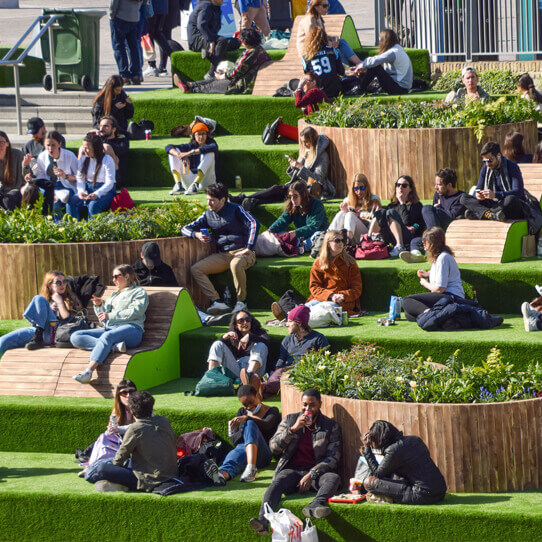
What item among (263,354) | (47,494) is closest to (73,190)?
(263,354)

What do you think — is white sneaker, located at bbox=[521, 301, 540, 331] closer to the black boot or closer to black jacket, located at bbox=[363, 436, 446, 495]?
black jacket, located at bbox=[363, 436, 446, 495]

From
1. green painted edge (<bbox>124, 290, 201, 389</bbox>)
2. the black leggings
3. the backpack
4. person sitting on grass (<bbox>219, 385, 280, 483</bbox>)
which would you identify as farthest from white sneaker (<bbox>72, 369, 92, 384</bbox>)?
the backpack

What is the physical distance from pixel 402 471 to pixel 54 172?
694cm

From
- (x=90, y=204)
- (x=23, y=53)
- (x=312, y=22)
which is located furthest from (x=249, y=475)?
(x=23, y=53)

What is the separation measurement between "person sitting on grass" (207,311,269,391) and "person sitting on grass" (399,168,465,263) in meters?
2.23

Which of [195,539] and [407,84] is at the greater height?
[407,84]

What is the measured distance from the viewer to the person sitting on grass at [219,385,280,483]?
10.8m

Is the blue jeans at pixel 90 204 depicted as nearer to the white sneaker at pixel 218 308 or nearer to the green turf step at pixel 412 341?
the white sneaker at pixel 218 308

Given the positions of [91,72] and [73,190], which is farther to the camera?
[91,72]

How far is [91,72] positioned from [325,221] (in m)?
6.88

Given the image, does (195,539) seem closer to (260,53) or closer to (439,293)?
(439,293)

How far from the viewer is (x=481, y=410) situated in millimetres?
10195

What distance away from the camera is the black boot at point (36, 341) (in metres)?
12.8

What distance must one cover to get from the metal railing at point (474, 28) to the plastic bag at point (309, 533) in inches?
412
